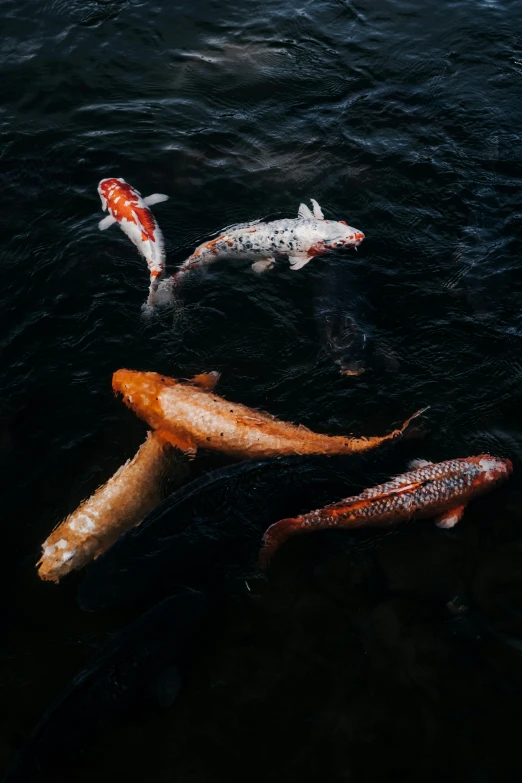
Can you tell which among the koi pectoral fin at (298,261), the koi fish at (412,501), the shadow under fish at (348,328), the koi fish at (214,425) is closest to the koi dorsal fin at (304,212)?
the koi pectoral fin at (298,261)

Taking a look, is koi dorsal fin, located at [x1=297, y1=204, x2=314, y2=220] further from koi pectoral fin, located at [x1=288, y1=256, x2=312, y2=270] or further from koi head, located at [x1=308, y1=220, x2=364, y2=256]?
koi pectoral fin, located at [x1=288, y1=256, x2=312, y2=270]

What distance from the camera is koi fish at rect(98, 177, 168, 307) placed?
24.4 ft

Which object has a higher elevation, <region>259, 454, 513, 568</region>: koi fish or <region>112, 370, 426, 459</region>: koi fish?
<region>112, 370, 426, 459</region>: koi fish

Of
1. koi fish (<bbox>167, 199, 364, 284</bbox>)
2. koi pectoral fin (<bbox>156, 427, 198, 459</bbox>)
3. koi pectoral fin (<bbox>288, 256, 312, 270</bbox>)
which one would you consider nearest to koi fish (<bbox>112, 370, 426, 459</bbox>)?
koi pectoral fin (<bbox>156, 427, 198, 459</bbox>)

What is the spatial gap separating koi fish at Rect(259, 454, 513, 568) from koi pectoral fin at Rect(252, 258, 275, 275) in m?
3.22

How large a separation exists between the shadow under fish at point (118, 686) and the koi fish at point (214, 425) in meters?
1.49

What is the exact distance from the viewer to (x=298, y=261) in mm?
7738

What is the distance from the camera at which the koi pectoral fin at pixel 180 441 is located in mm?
6113

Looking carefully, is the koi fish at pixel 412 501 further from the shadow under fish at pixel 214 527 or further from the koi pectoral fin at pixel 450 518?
the shadow under fish at pixel 214 527

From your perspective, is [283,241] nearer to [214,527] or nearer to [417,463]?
[417,463]

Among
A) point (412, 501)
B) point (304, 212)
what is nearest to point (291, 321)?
point (304, 212)

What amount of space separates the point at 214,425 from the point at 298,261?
2.66 meters

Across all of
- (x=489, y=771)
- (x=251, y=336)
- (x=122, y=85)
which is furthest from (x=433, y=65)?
(x=489, y=771)

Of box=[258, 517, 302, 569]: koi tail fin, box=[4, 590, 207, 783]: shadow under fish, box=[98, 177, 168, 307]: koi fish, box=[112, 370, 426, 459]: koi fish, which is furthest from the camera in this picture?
box=[98, 177, 168, 307]: koi fish
